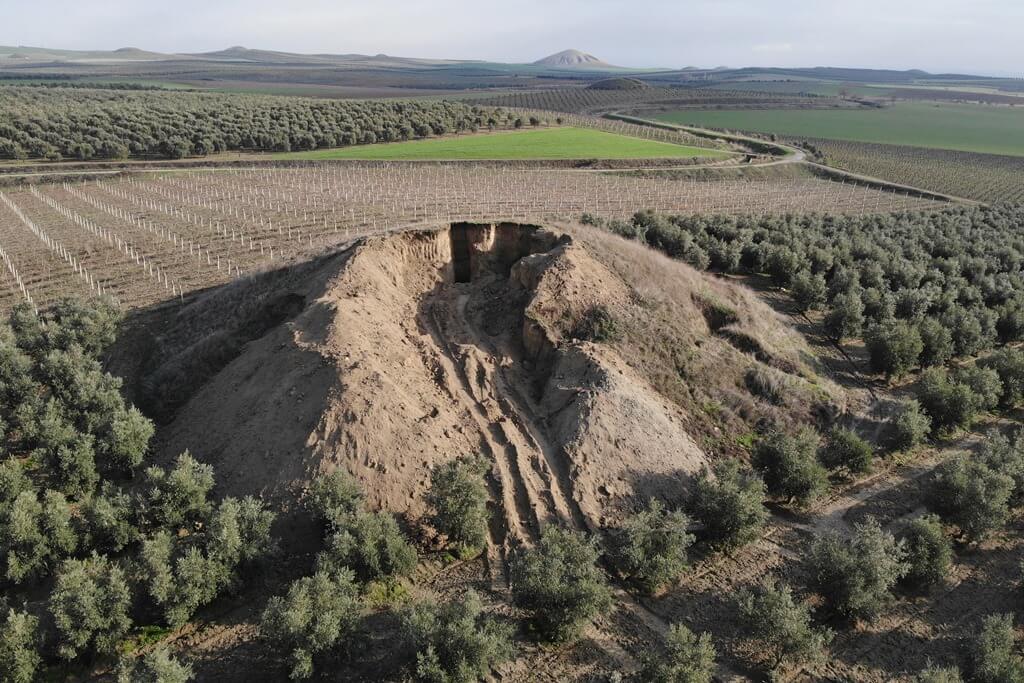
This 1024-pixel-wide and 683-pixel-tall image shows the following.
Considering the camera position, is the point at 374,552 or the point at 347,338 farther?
the point at 347,338

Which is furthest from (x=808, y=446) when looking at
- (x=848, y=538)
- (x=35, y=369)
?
(x=35, y=369)

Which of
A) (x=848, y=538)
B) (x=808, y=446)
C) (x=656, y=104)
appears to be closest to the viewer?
(x=848, y=538)

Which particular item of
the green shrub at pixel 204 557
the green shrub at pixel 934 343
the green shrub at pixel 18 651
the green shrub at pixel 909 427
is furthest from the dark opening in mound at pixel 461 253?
the green shrub at pixel 934 343

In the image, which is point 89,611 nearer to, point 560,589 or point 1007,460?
point 560,589

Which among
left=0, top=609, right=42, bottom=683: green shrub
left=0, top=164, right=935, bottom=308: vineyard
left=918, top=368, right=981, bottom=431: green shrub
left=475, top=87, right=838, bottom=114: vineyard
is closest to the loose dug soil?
left=0, top=609, right=42, bottom=683: green shrub

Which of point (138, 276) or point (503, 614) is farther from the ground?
point (138, 276)

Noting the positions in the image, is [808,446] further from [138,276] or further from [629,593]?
[138,276]

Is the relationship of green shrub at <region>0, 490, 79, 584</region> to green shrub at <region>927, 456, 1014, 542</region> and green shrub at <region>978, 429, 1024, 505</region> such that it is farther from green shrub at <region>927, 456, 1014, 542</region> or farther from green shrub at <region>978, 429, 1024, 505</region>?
green shrub at <region>978, 429, 1024, 505</region>
